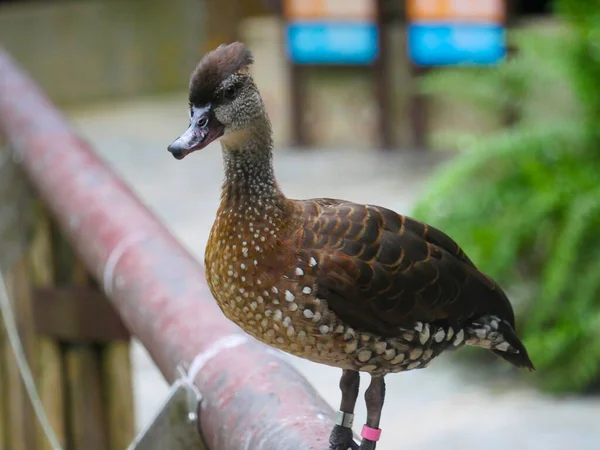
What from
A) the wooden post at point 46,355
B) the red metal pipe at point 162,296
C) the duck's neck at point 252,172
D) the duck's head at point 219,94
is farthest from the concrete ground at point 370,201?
the duck's head at point 219,94

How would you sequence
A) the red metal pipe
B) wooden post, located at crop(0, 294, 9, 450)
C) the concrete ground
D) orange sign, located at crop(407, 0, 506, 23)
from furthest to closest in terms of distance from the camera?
orange sign, located at crop(407, 0, 506, 23) → the concrete ground → wooden post, located at crop(0, 294, 9, 450) → the red metal pipe

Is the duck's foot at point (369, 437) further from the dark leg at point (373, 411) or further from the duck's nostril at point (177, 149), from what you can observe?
the duck's nostril at point (177, 149)

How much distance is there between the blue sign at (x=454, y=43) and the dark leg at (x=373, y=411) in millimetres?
5653

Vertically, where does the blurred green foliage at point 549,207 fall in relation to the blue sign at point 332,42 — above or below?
below

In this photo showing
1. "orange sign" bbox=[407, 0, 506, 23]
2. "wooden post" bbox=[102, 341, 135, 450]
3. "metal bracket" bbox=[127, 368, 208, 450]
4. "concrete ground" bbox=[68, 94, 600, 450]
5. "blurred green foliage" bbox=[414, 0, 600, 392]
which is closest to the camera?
"metal bracket" bbox=[127, 368, 208, 450]

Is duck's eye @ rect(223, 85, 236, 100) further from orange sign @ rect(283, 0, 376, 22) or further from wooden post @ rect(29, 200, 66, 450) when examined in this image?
orange sign @ rect(283, 0, 376, 22)

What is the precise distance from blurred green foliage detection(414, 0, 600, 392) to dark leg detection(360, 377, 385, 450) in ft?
9.09

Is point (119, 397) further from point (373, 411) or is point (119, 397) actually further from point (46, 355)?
point (373, 411)

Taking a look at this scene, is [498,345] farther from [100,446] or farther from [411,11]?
[411,11]

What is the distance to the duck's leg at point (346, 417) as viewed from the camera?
1568 millimetres

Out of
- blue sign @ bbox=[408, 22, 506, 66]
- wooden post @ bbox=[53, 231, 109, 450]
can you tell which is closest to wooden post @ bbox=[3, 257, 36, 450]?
wooden post @ bbox=[53, 231, 109, 450]

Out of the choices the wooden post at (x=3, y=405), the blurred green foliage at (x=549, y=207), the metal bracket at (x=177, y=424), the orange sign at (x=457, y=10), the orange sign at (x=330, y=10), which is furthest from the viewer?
the orange sign at (x=330, y=10)

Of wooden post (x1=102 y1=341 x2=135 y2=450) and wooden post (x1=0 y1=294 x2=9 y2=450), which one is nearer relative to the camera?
wooden post (x1=102 y1=341 x2=135 y2=450)

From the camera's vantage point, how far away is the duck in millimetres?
1533
